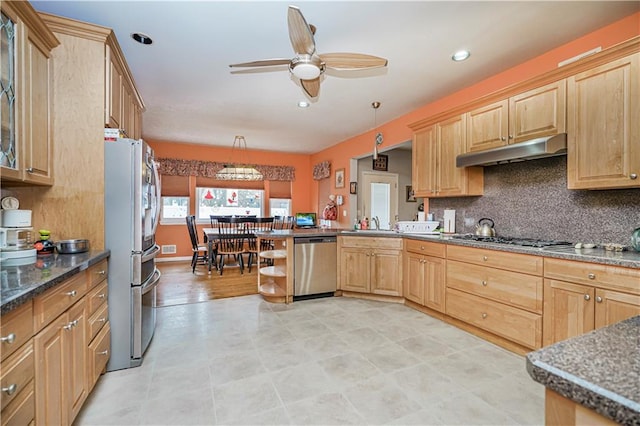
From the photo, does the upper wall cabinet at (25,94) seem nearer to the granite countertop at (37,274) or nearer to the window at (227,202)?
the granite countertop at (37,274)

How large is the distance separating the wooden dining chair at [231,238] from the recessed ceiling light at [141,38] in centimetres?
312

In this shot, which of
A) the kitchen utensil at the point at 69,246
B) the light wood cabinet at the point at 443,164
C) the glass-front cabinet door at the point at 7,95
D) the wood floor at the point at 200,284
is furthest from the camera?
the wood floor at the point at 200,284

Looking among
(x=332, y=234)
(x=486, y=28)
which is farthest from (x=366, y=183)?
(x=486, y=28)

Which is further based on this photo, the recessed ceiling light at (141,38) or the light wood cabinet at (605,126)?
the recessed ceiling light at (141,38)

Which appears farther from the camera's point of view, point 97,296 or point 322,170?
point 322,170

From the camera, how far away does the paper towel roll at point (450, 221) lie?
3.52 metres

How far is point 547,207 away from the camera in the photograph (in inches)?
103

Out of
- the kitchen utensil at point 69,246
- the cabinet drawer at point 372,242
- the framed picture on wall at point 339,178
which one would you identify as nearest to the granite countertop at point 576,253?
the cabinet drawer at point 372,242

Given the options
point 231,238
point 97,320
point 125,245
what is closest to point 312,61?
point 125,245

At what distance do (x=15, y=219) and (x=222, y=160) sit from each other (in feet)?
17.2

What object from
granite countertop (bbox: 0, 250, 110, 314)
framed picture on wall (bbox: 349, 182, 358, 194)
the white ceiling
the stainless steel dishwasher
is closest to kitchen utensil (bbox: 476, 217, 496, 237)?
the white ceiling

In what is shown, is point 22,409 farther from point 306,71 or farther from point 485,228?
point 485,228

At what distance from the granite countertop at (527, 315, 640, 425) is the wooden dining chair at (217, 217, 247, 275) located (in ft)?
16.3

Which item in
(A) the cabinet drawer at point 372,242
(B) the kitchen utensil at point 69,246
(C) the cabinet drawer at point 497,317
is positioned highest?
(B) the kitchen utensil at point 69,246
